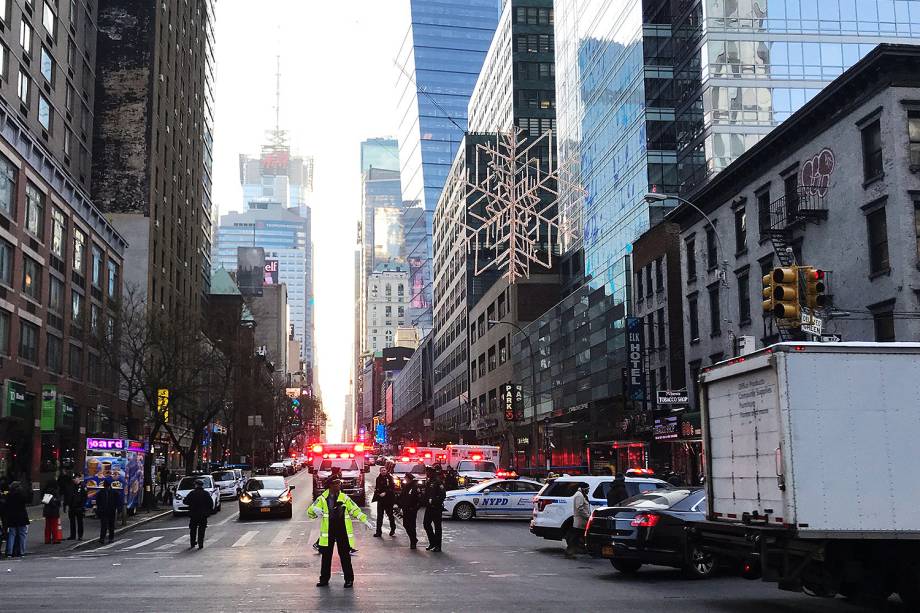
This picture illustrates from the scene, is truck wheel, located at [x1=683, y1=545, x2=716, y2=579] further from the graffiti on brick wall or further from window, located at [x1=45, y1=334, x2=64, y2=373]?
window, located at [x1=45, y1=334, x2=64, y2=373]

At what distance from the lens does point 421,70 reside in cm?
18275

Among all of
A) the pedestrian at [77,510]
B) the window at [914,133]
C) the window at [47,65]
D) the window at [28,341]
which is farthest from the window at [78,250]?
the window at [914,133]

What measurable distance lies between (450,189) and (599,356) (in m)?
58.3

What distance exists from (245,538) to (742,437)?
17.5m

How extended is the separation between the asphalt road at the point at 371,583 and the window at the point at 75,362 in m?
32.7

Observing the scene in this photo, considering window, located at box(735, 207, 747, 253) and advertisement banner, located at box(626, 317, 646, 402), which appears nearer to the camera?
window, located at box(735, 207, 747, 253)

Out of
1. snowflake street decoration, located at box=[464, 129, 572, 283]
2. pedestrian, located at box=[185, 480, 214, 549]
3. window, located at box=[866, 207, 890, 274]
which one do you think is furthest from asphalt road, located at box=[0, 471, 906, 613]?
window, located at box=[866, 207, 890, 274]

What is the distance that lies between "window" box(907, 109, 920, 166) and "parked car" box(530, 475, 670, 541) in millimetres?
15427

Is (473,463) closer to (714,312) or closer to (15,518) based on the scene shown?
(714,312)

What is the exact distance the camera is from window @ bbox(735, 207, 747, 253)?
134ft

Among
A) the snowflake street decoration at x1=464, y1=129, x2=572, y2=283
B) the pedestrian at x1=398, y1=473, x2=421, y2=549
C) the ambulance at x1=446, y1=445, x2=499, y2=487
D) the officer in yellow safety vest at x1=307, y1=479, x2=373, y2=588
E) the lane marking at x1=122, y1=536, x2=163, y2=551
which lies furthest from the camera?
the ambulance at x1=446, y1=445, x2=499, y2=487

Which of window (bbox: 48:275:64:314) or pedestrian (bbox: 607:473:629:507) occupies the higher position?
window (bbox: 48:275:64:314)

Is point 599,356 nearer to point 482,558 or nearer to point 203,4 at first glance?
point 482,558

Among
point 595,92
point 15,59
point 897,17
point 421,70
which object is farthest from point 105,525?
point 421,70
